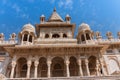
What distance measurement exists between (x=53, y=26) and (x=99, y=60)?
12.1 m

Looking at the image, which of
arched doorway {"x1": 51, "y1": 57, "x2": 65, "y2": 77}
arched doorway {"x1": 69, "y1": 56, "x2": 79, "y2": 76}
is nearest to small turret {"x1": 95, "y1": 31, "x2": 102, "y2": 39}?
arched doorway {"x1": 69, "y1": 56, "x2": 79, "y2": 76}

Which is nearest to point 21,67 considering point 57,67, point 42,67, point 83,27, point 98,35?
point 42,67

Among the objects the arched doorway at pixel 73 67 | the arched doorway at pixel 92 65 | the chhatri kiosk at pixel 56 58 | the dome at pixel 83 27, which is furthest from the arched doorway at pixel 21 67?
the dome at pixel 83 27

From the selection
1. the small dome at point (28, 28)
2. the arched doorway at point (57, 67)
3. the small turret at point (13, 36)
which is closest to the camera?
the arched doorway at point (57, 67)

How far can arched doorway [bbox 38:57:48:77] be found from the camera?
26.6 meters

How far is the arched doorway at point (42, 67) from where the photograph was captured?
26.6m

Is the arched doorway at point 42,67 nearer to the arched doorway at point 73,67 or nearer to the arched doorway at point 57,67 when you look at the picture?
the arched doorway at point 57,67

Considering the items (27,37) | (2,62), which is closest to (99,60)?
(27,37)

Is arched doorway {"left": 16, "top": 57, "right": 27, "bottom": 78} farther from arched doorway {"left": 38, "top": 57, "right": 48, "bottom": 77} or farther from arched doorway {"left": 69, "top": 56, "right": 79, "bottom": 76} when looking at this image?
arched doorway {"left": 69, "top": 56, "right": 79, "bottom": 76}

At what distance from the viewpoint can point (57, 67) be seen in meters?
27.3

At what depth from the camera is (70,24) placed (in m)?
34.8

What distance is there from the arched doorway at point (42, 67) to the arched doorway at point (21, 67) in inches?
82.7

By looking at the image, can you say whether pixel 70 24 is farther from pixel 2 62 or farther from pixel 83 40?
pixel 2 62

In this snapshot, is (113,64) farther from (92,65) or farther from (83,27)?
A: (83,27)
